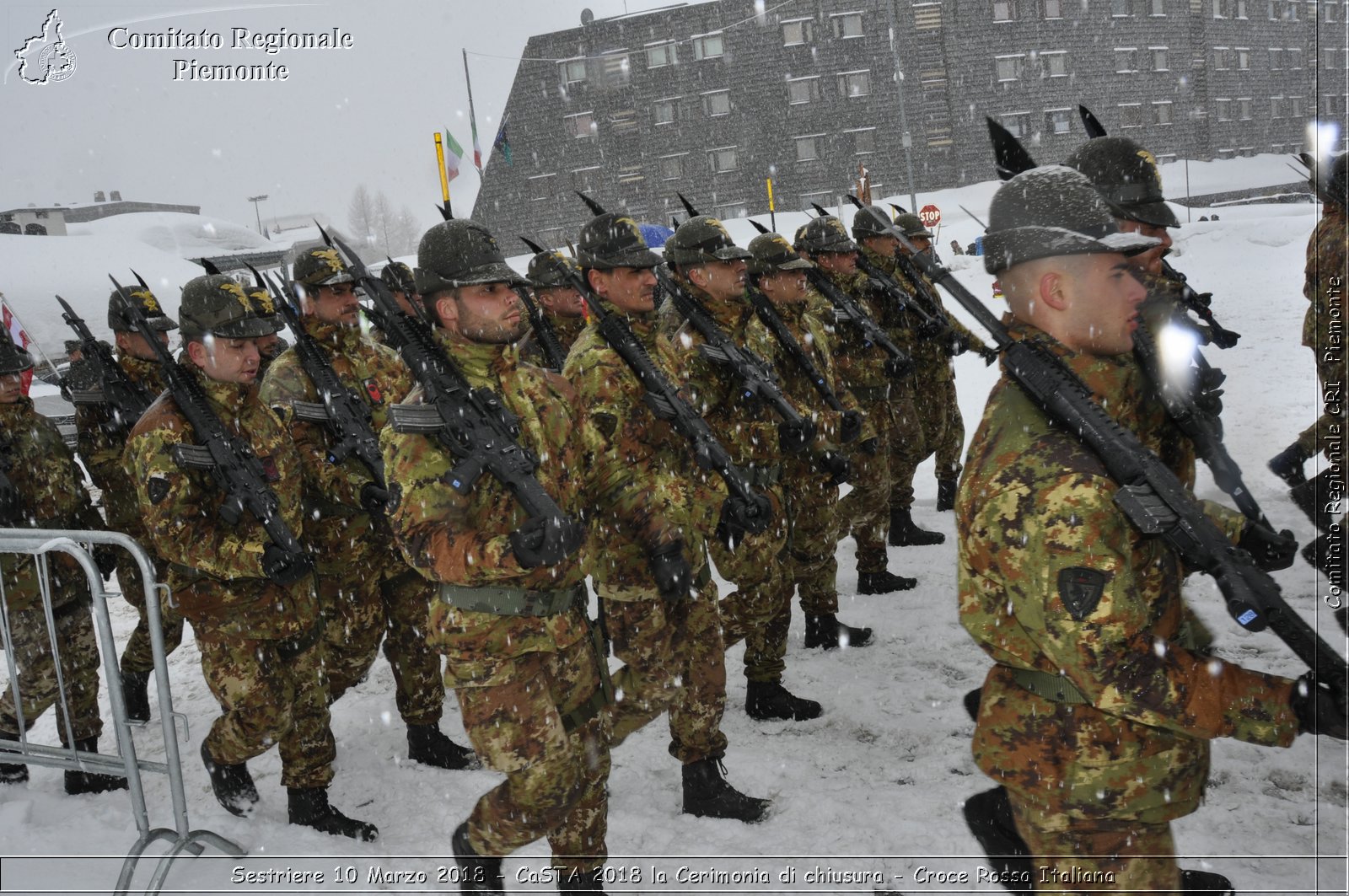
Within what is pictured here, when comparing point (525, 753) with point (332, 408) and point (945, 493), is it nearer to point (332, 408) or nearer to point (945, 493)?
point (332, 408)

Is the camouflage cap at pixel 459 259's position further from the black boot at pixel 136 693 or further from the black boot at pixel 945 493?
the black boot at pixel 945 493

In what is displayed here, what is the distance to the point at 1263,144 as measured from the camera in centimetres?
3181

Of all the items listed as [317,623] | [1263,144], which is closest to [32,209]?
[317,623]

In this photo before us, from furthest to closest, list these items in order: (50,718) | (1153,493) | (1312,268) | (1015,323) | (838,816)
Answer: (50,718), (1312,268), (838,816), (1015,323), (1153,493)

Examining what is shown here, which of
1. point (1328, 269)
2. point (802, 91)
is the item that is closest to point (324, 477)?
point (1328, 269)

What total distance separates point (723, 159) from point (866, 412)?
30.3 metres

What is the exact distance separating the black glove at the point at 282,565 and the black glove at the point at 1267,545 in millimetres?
3454

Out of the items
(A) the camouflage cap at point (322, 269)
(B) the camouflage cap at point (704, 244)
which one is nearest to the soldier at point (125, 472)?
(A) the camouflage cap at point (322, 269)

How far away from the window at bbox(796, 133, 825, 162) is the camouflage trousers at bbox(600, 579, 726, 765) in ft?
105

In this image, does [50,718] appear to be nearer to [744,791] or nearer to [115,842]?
[115,842]

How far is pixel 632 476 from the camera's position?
11.2 ft

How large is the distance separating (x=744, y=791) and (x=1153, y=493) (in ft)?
8.52

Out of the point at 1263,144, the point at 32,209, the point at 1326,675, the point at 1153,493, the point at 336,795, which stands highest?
the point at 32,209

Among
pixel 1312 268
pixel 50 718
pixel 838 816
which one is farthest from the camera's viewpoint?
pixel 50 718
